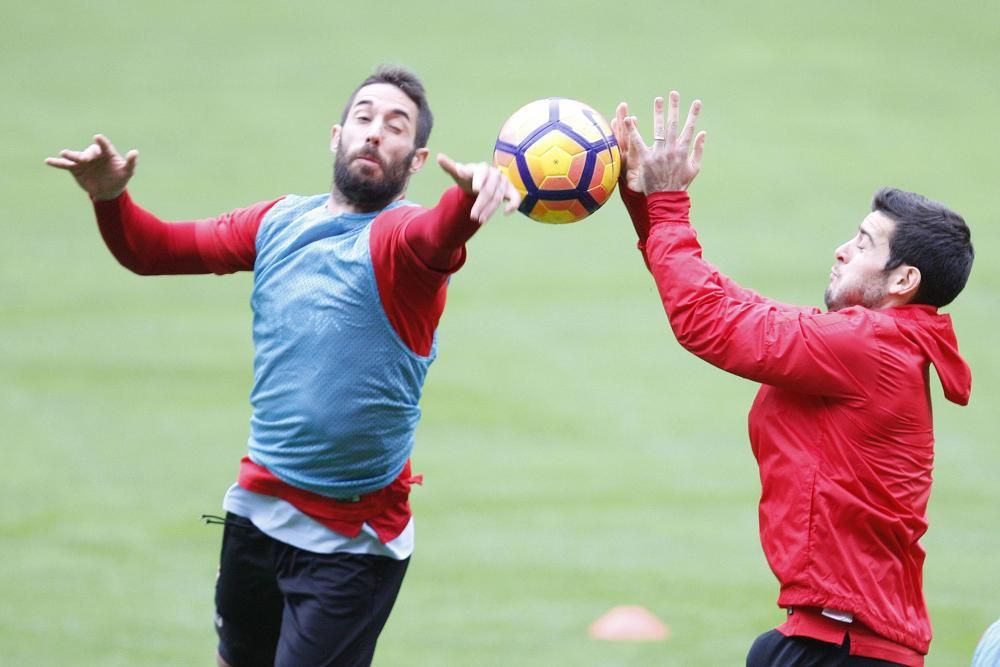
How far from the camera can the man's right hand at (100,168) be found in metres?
4.55

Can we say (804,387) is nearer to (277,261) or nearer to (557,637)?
(277,261)

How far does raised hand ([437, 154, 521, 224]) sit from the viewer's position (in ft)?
12.7

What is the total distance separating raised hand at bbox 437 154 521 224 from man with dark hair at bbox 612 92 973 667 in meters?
0.57

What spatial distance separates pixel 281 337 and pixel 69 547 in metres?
3.68

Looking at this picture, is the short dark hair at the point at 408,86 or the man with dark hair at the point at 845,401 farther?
the short dark hair at the point at 408,86

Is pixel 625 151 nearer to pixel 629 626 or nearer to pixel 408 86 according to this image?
pixel 408 86

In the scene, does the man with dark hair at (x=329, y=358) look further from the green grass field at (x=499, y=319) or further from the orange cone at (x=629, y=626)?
the orange cone at (x=629, y=626)

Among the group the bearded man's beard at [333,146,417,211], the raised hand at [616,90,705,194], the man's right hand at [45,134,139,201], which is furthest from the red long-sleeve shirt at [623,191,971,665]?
the man's right hand at [45,134,139,201]

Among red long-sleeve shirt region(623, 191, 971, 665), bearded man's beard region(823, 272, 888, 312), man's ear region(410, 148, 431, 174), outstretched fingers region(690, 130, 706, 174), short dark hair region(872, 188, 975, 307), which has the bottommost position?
red long-sleeve shirt region(623, 191, 971, 665)

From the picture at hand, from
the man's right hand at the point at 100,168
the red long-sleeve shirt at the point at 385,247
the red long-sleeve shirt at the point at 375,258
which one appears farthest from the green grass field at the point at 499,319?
the man's right hand at the point at 100,168

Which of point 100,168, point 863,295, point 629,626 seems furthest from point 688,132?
point 629,626

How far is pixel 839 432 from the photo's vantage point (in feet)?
13.5

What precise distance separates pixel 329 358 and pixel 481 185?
2.87 feet

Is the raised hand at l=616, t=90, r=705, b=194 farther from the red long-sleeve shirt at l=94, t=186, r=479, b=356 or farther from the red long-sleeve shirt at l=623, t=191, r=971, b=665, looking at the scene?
the red long-sleeve shirt at l=94, t=186, r=479, b=356
